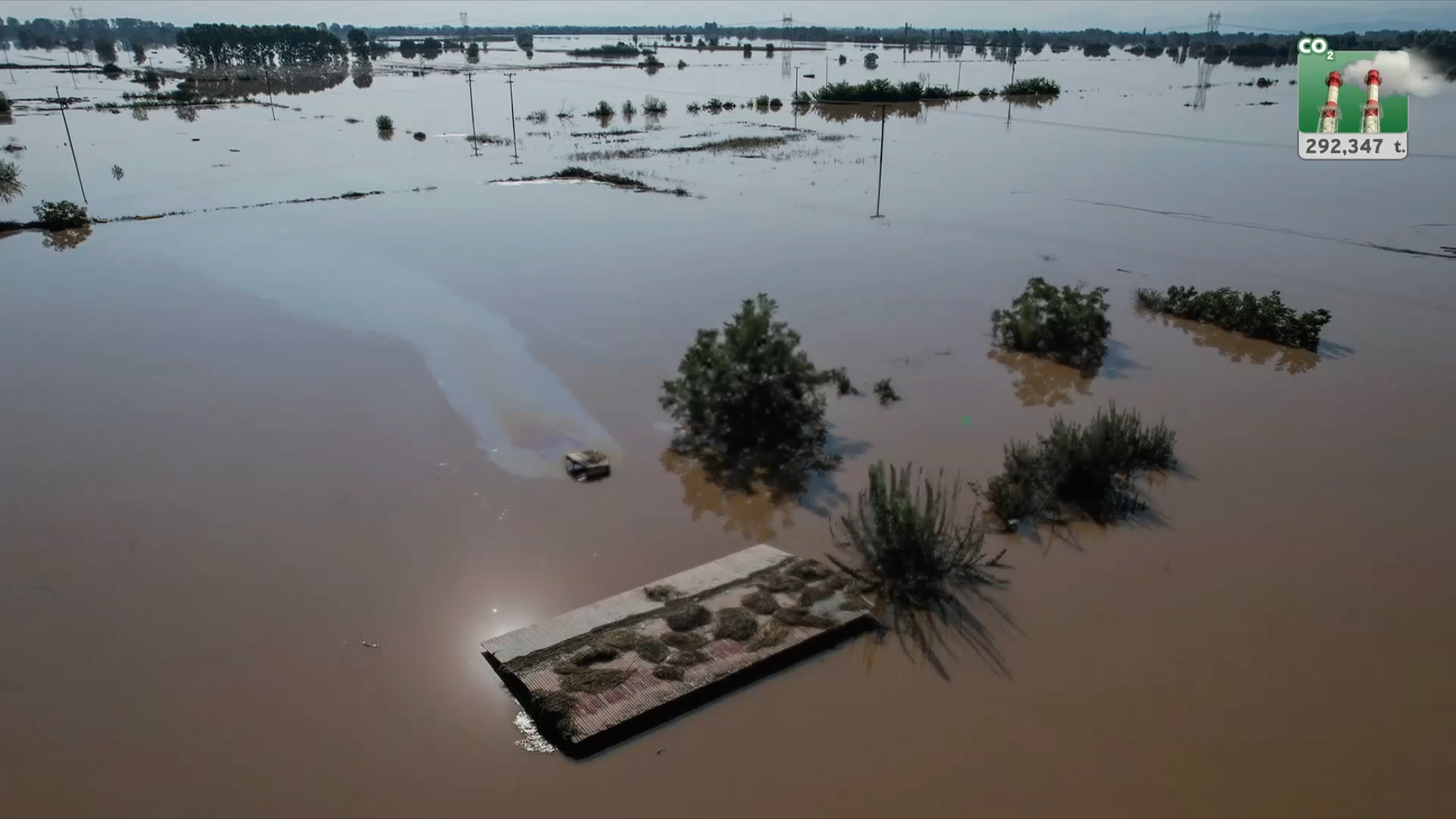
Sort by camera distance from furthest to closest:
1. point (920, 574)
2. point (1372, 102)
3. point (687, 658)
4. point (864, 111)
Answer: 1. point (864, 111)
2. point (1372, 102)
3. point (920, 574)
4. point (687, 658)

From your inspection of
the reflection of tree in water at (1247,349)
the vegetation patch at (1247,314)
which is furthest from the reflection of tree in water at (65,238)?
the reflection of tree in water at (1247,349)

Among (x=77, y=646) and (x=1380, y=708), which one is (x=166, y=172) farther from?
Answer: (x=1380, y=708)

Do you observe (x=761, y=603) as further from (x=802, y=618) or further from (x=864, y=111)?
(x=864, y=111)

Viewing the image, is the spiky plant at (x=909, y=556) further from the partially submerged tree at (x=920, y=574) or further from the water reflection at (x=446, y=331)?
the water reflection at (x=446, y=331)

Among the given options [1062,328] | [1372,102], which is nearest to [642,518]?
[1062,328]

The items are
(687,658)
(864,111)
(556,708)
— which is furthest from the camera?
(864,111)

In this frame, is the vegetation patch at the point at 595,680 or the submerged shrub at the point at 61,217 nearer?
the vegetation patch at the point at 595,680

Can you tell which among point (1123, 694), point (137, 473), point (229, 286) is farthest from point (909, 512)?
point (229, 286)
